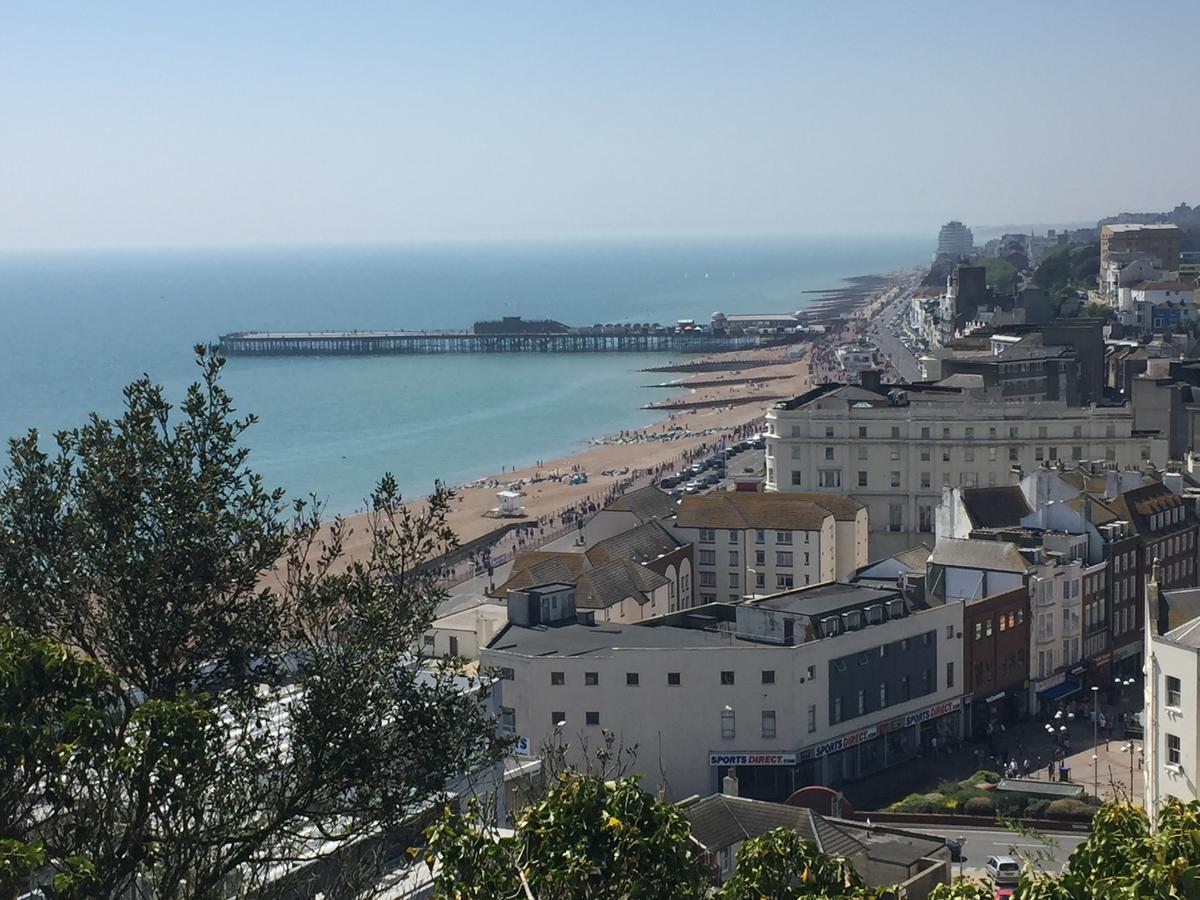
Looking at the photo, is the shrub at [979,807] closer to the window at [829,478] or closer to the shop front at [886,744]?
the shop front at [886,744]

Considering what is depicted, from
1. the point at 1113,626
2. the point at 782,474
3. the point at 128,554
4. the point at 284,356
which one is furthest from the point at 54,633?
the point at 284,356

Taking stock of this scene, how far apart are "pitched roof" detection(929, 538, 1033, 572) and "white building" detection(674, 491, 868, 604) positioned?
23.6ft

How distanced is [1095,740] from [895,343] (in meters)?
114

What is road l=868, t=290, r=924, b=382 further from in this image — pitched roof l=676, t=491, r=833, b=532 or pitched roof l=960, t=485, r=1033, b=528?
pitched roof l=960, t=485, r=1033, b=528

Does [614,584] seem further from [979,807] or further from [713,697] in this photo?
[979,807]

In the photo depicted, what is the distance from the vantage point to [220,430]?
595 inches

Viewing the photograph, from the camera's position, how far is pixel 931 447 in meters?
57.5

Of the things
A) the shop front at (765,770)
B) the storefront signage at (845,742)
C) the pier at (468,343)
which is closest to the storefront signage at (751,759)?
the shop front at (765,770)

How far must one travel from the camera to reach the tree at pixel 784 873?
38.4 ft

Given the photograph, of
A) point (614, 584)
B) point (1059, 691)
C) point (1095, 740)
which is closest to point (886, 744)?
point (1095, 740)

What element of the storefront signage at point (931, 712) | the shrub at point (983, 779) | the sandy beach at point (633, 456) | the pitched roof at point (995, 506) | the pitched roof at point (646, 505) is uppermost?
the pitched roof at point (995, 506)

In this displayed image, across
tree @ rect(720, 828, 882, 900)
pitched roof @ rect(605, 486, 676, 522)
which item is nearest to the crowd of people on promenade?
pitched roof @ rect(605, 486, 676, 522)

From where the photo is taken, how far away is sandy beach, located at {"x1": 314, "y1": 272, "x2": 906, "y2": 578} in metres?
75.9

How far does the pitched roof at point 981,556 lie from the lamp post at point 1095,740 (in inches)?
131
